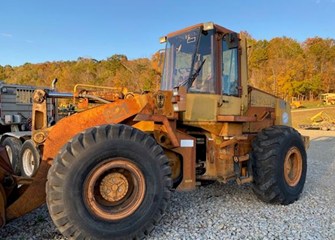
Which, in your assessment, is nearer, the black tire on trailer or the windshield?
the windshield

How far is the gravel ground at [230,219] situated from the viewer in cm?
435

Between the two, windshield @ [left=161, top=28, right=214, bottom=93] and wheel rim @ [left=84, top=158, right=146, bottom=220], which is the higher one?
windshield @ [left=161, top=28, right=214, bottom=93]

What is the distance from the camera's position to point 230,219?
498 cm

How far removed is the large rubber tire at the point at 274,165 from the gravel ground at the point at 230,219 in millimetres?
198

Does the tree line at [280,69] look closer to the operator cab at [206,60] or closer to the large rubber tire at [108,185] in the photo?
the operator cab at [206,60]

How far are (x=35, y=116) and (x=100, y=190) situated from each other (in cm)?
151

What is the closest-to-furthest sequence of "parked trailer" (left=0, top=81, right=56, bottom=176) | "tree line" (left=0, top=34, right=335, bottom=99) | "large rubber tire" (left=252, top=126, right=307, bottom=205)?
"large rubber tire" (left=252, top=126, right=307, bottom=205) < "parked trailer" (left=0, top=81, right=56, bottom=176) < "tree line" (left=0, top=34, right=335, bottom=99)

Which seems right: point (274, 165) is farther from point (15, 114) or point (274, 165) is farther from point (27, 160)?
point (15, 114)

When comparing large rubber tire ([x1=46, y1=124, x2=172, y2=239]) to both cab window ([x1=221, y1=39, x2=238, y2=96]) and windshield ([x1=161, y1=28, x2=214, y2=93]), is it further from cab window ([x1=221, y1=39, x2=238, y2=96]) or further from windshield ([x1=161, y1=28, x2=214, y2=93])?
cab window ([x1=221, y1=39, x2=238, y2=96])

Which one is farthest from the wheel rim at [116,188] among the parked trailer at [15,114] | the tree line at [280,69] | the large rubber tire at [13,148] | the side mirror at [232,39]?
the tree line at [280,69]

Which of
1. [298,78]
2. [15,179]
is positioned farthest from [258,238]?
[298,78]

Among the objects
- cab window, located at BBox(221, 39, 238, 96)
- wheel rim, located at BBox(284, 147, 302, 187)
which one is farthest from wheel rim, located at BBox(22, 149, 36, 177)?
wheel rim, located at BBox(284, 147, 302, 187)

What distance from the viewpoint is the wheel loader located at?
3652mm

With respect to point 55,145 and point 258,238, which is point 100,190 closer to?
point 55,145
